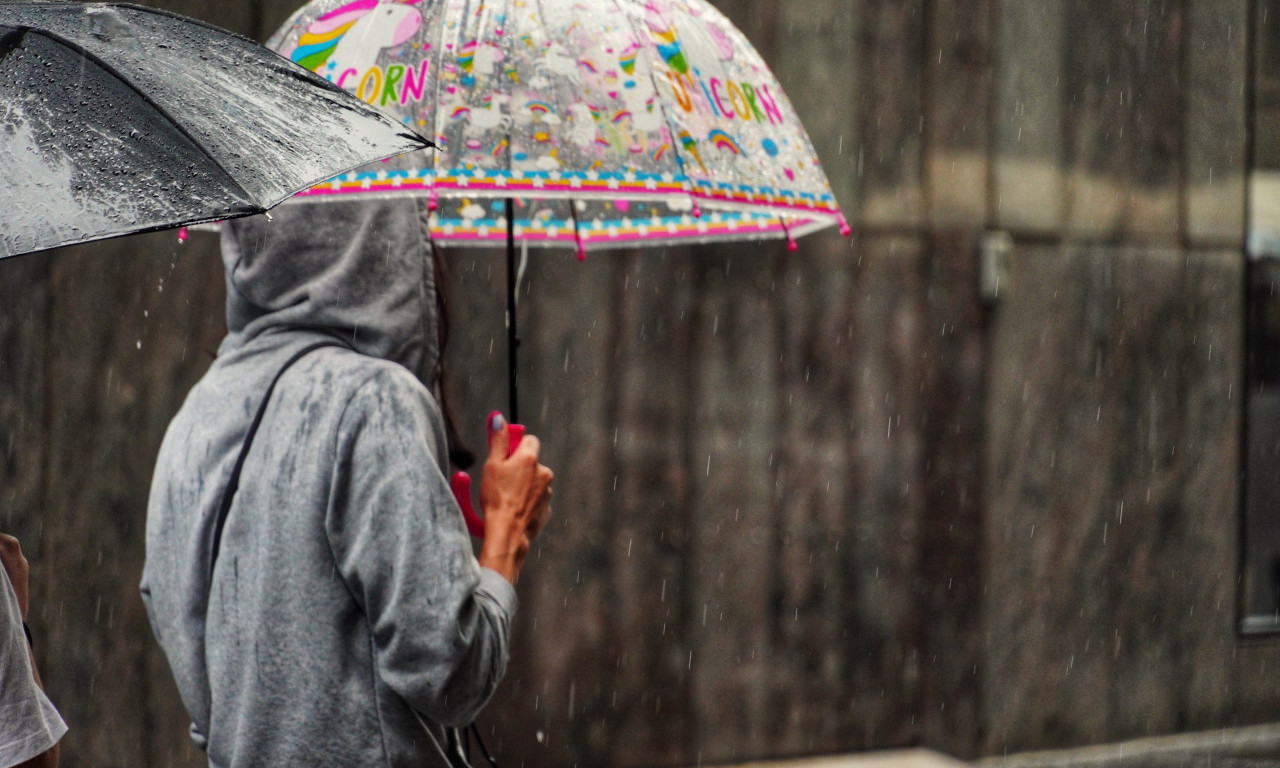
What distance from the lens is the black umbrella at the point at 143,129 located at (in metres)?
1.48

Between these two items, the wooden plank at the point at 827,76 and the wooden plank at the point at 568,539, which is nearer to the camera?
the wooden plank at the point at 568,539

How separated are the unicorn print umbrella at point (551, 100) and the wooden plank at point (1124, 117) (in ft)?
13.6

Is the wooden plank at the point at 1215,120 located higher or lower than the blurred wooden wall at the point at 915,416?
higher

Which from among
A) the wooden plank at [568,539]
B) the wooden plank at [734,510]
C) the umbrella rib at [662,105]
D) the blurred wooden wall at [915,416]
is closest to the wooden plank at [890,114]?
the blurred wooden wall at [915,416]

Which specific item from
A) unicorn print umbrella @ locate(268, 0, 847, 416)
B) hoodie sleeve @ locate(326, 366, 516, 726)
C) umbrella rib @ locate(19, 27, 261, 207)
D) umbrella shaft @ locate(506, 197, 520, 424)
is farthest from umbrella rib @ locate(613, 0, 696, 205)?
umbrella rib @ locate(19, 27, 261, 207)

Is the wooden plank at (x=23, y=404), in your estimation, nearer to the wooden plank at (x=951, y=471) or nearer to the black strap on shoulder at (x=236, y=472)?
the black strap on shoulder at (x=236, y=472)

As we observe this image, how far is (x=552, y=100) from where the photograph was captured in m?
2.56

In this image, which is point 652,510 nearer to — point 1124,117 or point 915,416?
point 915,416

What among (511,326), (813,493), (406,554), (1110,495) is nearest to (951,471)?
(813,493)

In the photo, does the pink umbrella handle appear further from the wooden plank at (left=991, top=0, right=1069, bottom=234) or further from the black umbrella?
the wooden plank at (left=991, top=0, right=1069, bottom=234)

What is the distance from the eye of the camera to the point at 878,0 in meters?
6.12

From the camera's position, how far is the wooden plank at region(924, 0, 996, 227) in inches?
242

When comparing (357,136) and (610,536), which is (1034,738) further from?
(357,136)

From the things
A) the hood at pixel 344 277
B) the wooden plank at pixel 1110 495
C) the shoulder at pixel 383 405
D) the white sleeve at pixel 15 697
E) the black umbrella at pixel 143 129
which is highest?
the black umbrella at pixel 143 129
